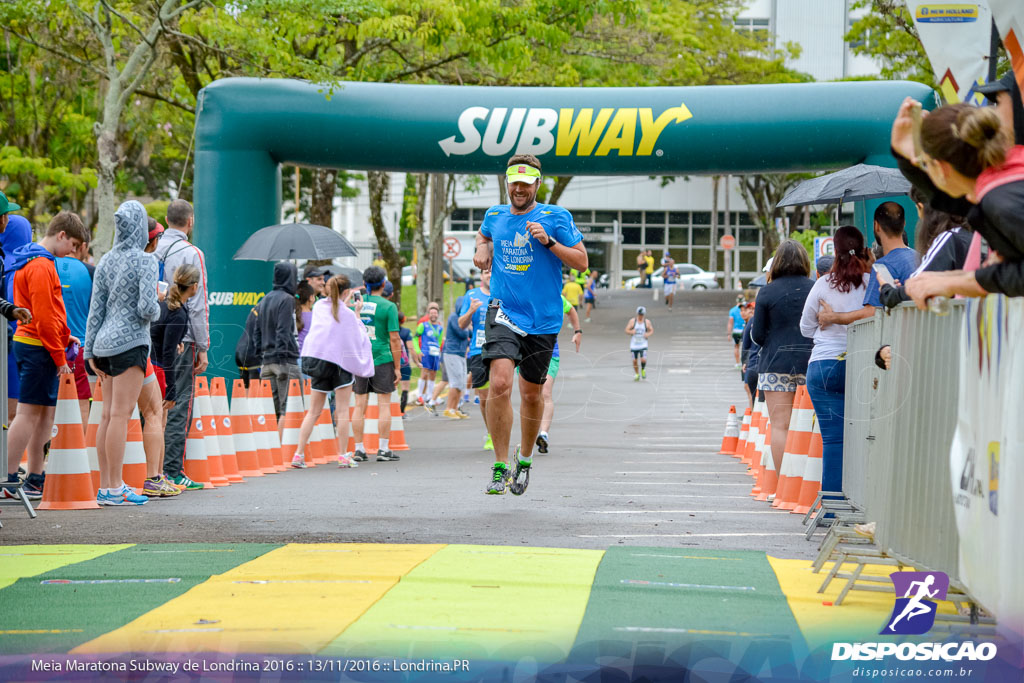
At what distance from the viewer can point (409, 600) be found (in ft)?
15.6

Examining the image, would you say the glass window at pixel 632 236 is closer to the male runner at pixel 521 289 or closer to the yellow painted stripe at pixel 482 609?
the male runner at pixel 521 289

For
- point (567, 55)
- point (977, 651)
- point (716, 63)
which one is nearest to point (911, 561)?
point (977, 651)

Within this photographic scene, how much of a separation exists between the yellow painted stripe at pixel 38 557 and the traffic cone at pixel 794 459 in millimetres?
4332

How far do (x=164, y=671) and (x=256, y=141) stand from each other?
457 inches

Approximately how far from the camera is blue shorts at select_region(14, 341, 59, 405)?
821cm

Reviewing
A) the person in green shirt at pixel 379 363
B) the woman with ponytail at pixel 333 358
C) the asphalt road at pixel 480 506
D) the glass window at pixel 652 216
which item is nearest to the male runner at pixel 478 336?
the asphalt road at pixel 480 506

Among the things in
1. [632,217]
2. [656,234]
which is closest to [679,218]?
[656,234]

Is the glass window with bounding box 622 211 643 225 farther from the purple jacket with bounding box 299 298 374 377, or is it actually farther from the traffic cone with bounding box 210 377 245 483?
the traffic cone with bounding box 210 377 245 483

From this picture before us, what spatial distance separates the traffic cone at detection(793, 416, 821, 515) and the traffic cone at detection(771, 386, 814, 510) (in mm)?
45

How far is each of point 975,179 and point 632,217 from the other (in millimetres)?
65868

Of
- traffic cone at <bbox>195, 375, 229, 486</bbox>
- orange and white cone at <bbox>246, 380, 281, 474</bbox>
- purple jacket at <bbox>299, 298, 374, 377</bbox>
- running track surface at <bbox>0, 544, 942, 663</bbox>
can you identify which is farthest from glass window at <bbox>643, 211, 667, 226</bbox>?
running track surface at <bbox>0, 544, 942, 663</bbox>

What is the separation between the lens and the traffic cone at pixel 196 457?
9703mm

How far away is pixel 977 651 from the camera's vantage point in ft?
13.0

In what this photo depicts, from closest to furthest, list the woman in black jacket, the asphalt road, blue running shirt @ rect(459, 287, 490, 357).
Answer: the asphalt road, the woman in black jacket, blue running shirt @ rect(459, 287, 490, 357)
